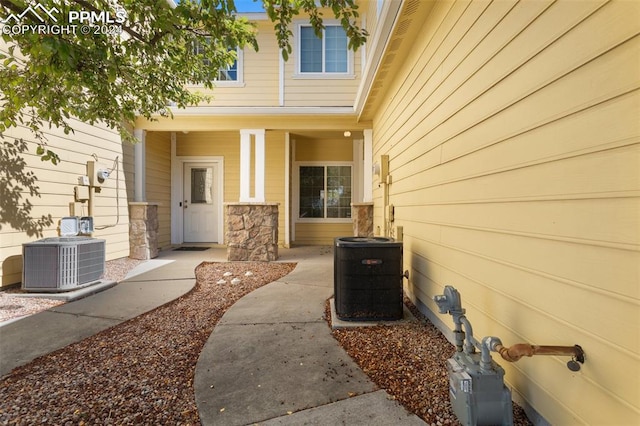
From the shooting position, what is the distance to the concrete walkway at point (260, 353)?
62.1 inches

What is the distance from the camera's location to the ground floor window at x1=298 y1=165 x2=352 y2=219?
324 inches

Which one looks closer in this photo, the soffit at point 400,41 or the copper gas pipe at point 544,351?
the copper gas pipe at point 544,351

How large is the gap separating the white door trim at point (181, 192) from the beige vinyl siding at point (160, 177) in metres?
0.10

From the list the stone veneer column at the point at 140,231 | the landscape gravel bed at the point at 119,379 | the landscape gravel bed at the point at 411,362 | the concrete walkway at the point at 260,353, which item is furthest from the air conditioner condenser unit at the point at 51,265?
the landscape gravel bed at the point at 411,362

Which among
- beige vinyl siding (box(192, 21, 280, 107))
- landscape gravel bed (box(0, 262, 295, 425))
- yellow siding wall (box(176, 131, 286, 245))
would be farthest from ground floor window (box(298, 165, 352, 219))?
landscape gravel bed (box(0, 262, 295, 425))

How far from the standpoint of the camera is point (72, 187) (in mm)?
4785

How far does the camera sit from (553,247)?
51.0 inches

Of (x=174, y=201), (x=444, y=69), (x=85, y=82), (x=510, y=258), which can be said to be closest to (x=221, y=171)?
(x=174, y=201)

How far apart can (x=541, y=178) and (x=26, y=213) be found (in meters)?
5.37

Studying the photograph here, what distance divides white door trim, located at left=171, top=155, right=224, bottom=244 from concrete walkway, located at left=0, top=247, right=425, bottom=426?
12.3 feet

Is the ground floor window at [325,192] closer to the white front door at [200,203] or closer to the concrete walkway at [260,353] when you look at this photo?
the white front door at [200,203]

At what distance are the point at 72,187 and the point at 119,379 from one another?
4.06 meters

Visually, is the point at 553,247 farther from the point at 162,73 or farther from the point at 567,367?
the point at 162,73

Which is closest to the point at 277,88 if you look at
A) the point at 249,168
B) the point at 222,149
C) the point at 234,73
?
the point at 234,73
